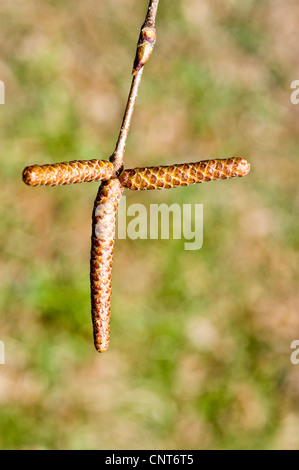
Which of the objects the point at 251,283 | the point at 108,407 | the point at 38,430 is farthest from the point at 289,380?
the point at 38,430

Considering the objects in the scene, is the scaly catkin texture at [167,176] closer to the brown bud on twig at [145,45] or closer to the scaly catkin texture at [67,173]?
the scaly catkin texture at [67,173]

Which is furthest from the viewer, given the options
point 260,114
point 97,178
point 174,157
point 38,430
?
point 260,114

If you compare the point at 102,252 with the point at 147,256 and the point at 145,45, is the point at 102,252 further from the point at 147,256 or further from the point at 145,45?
the point at 147,256

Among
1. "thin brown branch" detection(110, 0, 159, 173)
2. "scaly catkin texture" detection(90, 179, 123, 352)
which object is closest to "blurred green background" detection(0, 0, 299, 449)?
"scaly catkin texture" detection(90, 179, 123, 352)

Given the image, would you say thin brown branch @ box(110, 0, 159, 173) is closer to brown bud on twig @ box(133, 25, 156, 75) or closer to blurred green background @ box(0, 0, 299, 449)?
brown bud on twig @ box(133, 25, 156, 75)

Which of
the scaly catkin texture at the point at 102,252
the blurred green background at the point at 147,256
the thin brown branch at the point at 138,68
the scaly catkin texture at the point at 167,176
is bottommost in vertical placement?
the scaly catkin texture at the point at 102,252

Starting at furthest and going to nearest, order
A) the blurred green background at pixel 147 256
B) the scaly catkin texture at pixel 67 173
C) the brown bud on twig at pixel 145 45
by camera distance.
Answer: the blurred green background at pixel 147 256 → the brown bud on twig at pixel 145 45 → the scaly catkin texture at pixel 67 173

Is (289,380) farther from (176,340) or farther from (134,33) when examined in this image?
(134,33)

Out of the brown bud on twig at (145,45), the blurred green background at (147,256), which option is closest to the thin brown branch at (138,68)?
the brown bud on twig at (145,45)
